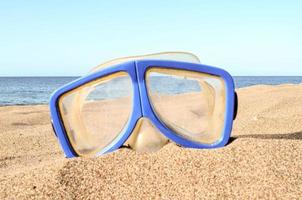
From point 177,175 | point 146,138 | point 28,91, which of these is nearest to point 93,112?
point 146,138

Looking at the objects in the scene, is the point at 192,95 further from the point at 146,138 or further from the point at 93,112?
the point at 93,112

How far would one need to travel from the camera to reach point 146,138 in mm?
2211

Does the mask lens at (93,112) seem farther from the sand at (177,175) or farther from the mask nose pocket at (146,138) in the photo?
the sand at (177,175)

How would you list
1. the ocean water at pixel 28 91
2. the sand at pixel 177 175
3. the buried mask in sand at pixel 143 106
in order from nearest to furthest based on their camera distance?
the sand at pixel 177 175
the buried mask in sand at pixel 143 106
the ocean water at pixel 28 91

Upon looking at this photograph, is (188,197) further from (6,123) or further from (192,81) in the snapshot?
(6,123)

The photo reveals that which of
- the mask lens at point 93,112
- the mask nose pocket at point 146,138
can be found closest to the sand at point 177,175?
the mask nose pocket at point 146,138

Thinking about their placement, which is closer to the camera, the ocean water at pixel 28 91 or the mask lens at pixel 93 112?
the mask lens at pixel 93 112

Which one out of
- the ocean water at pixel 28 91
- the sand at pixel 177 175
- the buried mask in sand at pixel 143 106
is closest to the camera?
the sand at pixel 177 175

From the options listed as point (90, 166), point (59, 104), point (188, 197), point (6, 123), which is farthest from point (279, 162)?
point (6, 123)

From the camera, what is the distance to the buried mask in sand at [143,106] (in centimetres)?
214

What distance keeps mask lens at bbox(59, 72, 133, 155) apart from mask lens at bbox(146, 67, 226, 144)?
160 mm

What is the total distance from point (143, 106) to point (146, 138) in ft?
0.61

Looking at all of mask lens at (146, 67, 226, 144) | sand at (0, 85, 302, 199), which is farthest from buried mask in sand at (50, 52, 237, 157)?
sand at (0, 85, 302, 199)

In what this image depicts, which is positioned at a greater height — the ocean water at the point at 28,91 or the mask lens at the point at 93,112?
the mask lens at the point at 93,112
